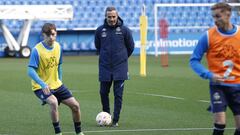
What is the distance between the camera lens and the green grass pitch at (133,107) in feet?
39.8

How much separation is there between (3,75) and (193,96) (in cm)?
1000

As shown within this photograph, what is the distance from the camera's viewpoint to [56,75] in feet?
35.2

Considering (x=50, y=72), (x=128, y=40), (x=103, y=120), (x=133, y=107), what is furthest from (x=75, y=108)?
(x=133, y=107)

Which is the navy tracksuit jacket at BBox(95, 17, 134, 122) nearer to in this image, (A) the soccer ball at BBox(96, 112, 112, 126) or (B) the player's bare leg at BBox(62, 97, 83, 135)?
(A) the soccer ball at BBox(96, 112, 112, 126)

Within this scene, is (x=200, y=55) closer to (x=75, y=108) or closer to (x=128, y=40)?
(x=75, y=108)

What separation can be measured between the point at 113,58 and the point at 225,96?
14.7 feet

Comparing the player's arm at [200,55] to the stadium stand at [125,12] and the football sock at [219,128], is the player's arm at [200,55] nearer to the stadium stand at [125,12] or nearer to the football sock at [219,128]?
the football sock at [219,128]

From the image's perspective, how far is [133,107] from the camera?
1560cm

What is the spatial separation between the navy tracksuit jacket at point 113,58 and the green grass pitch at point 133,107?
624 mm

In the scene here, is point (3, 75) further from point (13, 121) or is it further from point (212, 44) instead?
point (212, 44)

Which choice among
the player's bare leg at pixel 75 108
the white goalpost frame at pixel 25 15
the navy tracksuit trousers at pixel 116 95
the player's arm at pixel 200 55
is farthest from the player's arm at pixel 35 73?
the white goalpost frame at pixel 25 15

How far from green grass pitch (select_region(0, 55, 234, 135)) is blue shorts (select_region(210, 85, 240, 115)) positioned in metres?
2.77

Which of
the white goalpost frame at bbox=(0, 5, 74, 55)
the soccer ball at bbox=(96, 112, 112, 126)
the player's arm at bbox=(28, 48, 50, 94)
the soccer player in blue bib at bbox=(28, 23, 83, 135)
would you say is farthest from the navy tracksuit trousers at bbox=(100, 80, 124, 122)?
the white goalpost frame at bbox=(0, 5, 74, 55)

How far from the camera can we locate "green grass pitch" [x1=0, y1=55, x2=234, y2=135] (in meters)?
12.1
